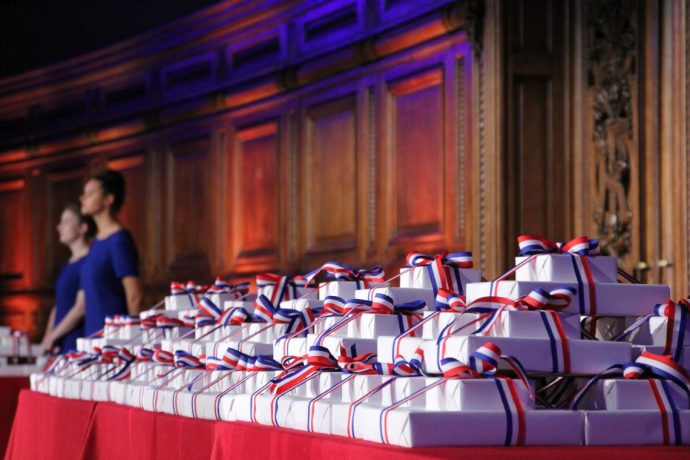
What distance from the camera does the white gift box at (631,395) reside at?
1.73m

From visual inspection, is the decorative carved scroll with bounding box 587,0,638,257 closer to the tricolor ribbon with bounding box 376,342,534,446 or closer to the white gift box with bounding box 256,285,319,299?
the white gift box with bounding box 256,285,319,299

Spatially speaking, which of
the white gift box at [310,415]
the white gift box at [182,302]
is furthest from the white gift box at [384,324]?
the white gift box at [182,302]

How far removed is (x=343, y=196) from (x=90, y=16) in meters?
3.40

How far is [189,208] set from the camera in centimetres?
795

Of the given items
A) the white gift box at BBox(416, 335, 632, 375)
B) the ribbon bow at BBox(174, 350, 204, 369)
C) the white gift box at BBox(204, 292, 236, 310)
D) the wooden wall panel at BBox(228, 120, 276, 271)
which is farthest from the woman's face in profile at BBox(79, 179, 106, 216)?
the white gift box at BBox(416, 335, 632, 375)

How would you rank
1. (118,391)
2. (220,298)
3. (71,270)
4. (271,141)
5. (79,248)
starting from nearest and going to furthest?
(118,391), (220,298), (71,270), (79,248), (271,141)

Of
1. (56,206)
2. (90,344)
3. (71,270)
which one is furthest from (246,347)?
(56,206)

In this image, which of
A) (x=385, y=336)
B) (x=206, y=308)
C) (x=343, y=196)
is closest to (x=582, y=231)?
(x=343, y=196)

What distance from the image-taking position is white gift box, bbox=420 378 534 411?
1.64 metres

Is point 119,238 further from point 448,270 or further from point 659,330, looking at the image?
point 659,330

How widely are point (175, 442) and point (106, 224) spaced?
10.8 feet

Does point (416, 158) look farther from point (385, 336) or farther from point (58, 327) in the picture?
point (385, 336)

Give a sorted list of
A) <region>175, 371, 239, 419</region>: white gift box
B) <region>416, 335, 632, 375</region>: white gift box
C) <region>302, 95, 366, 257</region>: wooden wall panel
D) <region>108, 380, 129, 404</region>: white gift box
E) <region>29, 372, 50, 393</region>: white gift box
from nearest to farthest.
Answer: <region>416, 335, 632, 375</region>: white gift box
<region>175, 371, 239, 419</region>: white gift box
<region>108, 380, 129, 404</region>: white gift box
<region>29, 372, 50, 393</region>: white gift box
<region>302, 95, 366, 257</region>: wooden wall panel

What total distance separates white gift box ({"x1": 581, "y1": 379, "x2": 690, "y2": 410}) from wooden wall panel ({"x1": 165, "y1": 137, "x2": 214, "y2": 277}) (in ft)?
19.8
